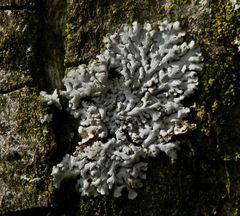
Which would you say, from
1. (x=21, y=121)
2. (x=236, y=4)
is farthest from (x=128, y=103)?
(x=236, y=4)

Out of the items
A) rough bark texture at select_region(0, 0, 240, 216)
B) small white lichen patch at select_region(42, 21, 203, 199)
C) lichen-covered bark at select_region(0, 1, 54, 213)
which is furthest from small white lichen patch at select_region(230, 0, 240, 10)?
lichen-covered bark at select_region(0, 1, 54, 213)

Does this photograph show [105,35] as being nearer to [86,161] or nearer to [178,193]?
[86,161]

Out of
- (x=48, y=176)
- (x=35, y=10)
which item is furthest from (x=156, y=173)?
(x=35, y=10)

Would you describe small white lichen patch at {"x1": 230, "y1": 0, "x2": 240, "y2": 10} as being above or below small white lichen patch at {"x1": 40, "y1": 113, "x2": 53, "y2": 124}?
above

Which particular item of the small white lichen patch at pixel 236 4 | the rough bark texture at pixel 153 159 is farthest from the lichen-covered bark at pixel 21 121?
the small white lichen patch at pixel 236 4

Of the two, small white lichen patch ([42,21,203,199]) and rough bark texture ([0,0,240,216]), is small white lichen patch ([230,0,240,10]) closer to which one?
rough bark texture ([0,0,240,216])
